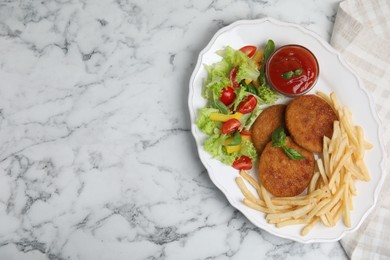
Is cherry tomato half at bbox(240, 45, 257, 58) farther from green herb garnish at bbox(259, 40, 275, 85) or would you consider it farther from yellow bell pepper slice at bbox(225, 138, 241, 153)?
yellow bell pepper slice at bbox(225, 138, 241, 153)

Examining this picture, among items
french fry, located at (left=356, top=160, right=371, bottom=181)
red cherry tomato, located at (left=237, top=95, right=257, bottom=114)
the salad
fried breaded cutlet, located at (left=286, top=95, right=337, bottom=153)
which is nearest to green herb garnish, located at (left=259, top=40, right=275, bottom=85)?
the salad

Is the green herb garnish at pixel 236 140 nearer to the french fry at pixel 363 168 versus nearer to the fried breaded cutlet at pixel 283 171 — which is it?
the fried breaded cutlet at pixel 283 171

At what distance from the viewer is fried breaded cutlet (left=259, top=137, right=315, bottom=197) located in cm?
331

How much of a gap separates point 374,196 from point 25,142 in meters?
2.27

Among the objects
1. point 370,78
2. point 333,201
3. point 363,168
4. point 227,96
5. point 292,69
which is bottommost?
point 333,201

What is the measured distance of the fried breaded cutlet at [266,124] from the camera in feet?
11.1

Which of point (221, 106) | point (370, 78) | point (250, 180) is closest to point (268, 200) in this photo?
point (250, 180)

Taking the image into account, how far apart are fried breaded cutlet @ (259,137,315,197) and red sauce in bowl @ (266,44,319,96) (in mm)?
341

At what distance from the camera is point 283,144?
3.26m

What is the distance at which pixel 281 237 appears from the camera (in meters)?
3.43

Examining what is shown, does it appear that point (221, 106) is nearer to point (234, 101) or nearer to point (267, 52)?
point (234, 101)

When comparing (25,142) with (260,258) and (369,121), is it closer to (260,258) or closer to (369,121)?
(260,258)

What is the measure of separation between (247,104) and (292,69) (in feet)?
1.16

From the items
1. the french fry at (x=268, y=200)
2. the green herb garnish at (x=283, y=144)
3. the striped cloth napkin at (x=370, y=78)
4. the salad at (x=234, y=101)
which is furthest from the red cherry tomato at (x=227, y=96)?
the striped cloth napkin at (x=370, y=78)
